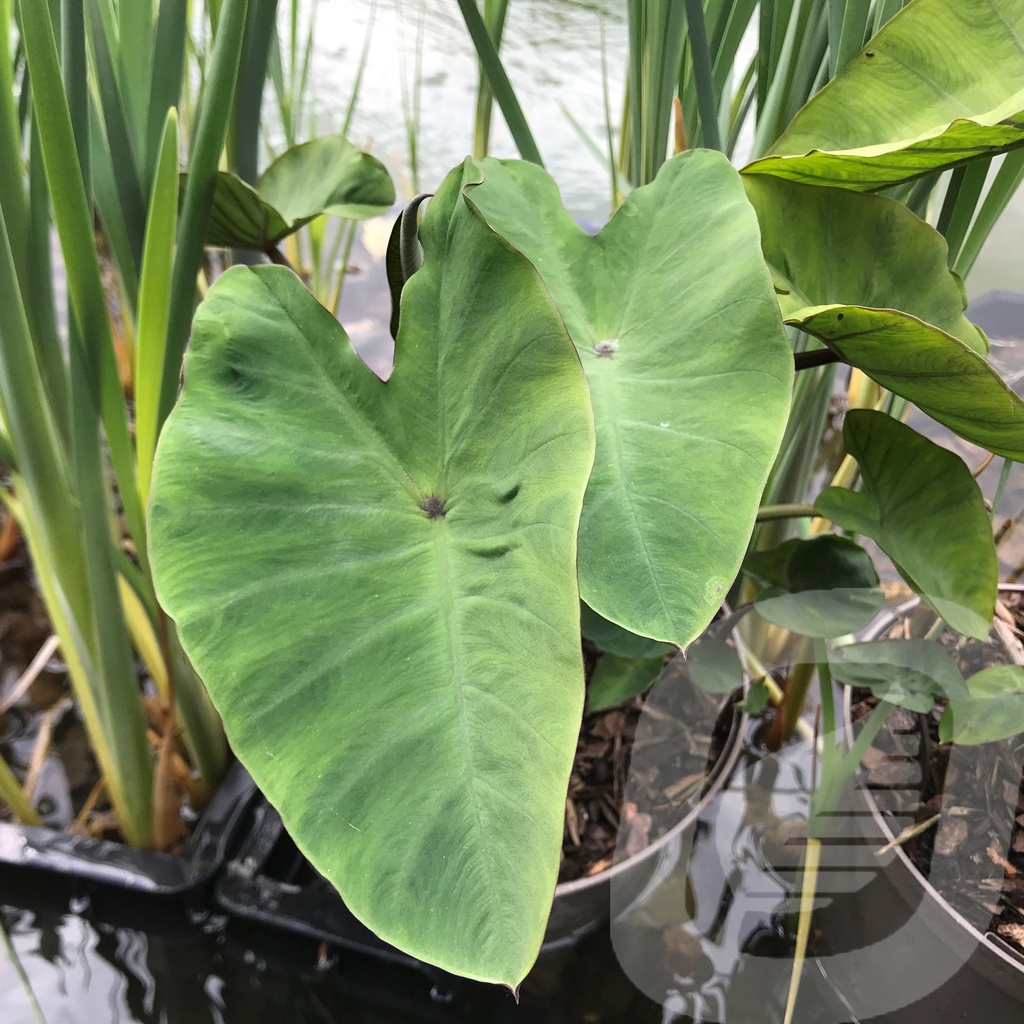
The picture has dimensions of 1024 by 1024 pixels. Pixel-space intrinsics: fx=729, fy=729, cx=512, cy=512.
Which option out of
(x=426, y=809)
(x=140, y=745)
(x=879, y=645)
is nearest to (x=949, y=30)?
(x=879, y=645)

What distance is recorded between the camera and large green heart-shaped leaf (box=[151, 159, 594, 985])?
0.32m

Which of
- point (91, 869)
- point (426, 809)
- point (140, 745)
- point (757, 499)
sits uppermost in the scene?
point (757, 499)

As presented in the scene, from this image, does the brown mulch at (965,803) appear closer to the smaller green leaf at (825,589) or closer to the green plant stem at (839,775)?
the green plant stem at (839,775)

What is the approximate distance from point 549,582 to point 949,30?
480 millimetres

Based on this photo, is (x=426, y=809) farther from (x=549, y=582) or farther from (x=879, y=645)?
(x=879, y=645)

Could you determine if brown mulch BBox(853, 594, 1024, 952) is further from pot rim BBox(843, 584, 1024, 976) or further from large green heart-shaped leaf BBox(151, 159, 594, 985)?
large green heart-shaped leaf BBox(151, 159, 594, 985)

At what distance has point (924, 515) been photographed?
539mm

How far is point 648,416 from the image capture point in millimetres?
442

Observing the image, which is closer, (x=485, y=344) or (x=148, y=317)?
(x=485, y=344)

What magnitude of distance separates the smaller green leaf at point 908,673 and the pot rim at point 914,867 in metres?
0.10

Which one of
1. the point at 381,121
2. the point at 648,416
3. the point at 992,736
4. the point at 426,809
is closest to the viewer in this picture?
the point at 426,809

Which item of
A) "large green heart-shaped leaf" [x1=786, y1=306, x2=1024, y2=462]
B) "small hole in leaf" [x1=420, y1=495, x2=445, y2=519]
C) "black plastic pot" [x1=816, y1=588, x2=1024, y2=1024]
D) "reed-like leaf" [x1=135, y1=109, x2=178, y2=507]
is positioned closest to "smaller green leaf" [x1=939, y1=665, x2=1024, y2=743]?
"black plastic pot" [x1=816, y1=588, x2=1024, y2=1024]

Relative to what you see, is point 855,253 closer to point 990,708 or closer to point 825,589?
point 825,589

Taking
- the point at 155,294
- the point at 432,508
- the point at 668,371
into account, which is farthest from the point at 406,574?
the point at 155,294
